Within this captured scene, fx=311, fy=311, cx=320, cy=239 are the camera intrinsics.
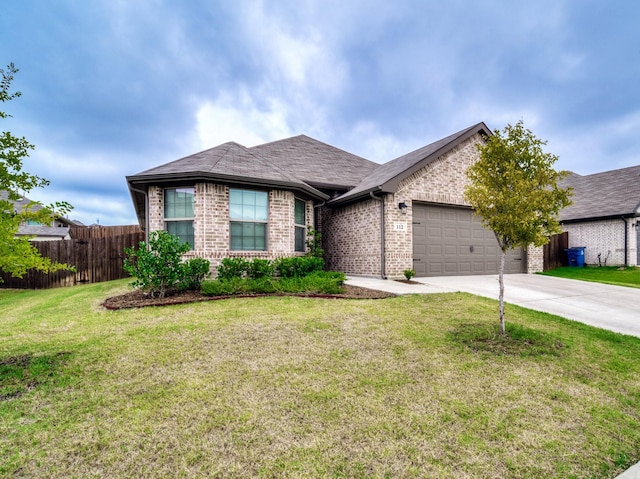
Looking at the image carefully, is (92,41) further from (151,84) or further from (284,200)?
(284,200)

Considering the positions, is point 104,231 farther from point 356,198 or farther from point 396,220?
point 396,220

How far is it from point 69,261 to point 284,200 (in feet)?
31.4

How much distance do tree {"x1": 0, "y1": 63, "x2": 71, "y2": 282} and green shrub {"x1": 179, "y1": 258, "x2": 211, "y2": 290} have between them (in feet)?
12.6

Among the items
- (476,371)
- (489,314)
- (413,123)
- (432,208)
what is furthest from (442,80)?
(476,371)

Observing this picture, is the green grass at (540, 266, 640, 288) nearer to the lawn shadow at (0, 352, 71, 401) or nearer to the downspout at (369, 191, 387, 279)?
the downspout at (369, 191, 387, 279)

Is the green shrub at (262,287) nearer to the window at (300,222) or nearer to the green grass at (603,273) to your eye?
the window at (300,222)

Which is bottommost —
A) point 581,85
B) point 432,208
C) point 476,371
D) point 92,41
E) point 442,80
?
point 476,371

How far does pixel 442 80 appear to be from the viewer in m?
15.3

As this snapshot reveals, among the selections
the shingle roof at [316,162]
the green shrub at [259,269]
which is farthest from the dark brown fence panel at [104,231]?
the green shrub at [259,269]

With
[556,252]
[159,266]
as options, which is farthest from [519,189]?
[556,252]

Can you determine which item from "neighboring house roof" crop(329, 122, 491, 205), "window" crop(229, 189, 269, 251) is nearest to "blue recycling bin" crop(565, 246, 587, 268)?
"neighboring house roof" crop(329, 122, 491, 205)

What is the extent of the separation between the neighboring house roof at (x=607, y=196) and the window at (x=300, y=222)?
13025 mm

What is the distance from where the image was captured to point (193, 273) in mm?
7684

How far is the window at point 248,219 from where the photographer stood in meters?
9.42
